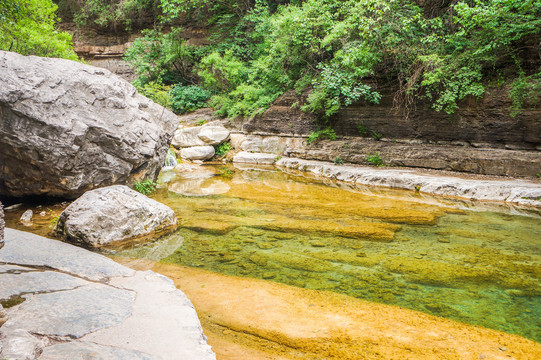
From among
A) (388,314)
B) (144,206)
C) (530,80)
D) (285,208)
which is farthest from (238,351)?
(530,80)

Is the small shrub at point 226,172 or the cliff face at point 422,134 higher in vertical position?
the cliff face at point 422,134

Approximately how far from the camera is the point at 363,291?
10.2ft

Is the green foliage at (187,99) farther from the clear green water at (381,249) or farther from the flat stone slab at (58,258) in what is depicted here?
the flat stone slab at (58,258)

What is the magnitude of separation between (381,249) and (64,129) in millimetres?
5428

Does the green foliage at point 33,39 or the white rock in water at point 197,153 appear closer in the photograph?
the green foliage at point 33,39

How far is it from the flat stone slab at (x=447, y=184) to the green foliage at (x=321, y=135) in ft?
7.90

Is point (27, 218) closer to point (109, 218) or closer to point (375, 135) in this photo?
point (109, 218)

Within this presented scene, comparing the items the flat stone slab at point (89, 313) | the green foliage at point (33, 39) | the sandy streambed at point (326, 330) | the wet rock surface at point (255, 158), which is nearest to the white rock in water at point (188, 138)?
the wet rock surface at point (255, 158)

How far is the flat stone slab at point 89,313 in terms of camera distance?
1.70 metres

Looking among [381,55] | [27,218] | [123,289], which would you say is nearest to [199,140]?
[381,55]

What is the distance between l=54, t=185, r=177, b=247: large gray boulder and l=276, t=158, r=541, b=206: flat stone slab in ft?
19.2

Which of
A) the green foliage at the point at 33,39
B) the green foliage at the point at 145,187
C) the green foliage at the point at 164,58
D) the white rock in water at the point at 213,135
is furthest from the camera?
the green foliage at the point at 164,58

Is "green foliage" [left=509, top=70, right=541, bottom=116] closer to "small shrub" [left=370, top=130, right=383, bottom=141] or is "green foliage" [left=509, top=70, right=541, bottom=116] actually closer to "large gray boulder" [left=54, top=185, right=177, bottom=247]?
"small shrub" [left=370, top=130, right=383, bottom=141]

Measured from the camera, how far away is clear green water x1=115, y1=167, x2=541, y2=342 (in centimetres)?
298
